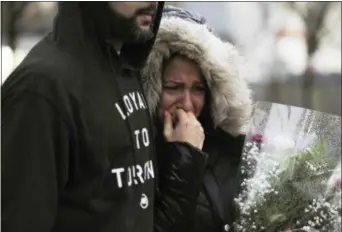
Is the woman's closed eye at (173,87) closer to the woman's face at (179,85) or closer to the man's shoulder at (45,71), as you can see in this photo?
the woman's face at (179,85)

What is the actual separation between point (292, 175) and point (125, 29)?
57cm

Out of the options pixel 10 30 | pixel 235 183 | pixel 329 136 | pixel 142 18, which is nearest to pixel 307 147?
pixel 329 136

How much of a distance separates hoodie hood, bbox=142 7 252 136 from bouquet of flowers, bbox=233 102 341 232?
0.09 m

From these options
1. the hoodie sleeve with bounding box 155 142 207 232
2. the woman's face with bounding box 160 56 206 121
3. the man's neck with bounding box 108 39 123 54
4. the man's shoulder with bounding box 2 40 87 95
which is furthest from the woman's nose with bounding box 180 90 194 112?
the man's shoulder with bounding box 2 40 87 95

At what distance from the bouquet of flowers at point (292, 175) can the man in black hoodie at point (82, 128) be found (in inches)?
10.9

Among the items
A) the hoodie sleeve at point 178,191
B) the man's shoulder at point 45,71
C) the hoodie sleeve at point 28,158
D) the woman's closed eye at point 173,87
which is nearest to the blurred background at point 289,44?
the woman's closed eye at point 173,87

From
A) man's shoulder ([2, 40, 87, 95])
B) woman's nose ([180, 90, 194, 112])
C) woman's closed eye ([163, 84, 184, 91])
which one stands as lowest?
woman's nose ([180, 90, 194, 112])

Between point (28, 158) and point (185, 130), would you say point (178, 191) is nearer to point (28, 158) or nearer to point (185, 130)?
point (185, 130)

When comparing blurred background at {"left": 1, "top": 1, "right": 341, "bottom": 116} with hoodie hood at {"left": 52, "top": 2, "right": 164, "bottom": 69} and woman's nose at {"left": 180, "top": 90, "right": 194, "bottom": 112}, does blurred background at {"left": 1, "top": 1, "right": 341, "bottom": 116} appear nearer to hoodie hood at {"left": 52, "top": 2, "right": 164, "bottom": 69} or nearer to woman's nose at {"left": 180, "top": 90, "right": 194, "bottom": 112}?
woman's nose at {"left": 180, "top": 90, "right": 194, "bottom": 112}

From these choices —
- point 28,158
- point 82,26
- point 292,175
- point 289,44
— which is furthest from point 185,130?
point 289,44

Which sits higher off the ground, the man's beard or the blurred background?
the man's beard

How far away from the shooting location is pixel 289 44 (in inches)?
128

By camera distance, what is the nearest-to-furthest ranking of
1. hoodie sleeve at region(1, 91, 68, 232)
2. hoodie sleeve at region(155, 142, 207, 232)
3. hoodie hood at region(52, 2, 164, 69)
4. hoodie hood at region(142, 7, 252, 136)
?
hoodie sleeve at region(1, 91, 68, 232)
hoodie hood at region(52, 2, 164, 69)
hoodie sleeve at region(155, 142, 207, 232)
hoodie hood at region(142, 7, 252, 136)

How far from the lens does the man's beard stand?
1382 mm
